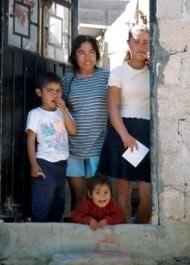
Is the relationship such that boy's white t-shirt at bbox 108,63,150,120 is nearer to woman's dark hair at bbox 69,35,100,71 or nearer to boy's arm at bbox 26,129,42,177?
woman's dark hair at bbox 69,35,100,71

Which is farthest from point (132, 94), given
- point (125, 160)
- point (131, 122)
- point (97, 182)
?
point (97, 182)

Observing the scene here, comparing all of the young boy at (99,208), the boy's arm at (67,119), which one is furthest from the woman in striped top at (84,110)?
the young boy at (99,208)

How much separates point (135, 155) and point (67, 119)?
22.8 inches

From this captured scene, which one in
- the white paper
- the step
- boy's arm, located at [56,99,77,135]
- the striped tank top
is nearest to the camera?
the step

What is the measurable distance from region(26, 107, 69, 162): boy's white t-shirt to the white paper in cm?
47

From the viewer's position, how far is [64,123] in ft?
17.6

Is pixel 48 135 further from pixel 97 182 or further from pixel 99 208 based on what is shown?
pixel 99 208

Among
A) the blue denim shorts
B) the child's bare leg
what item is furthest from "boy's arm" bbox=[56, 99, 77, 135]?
the child's bare leg

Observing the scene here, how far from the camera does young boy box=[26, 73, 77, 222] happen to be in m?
5.27

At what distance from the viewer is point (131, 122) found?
5.30 m

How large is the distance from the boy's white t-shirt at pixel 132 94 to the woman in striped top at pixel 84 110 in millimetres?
221

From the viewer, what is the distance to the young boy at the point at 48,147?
5.27 metres

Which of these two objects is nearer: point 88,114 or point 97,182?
point 97,182

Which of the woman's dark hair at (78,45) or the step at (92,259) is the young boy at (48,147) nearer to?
the woman's dark hair at (78,45)
